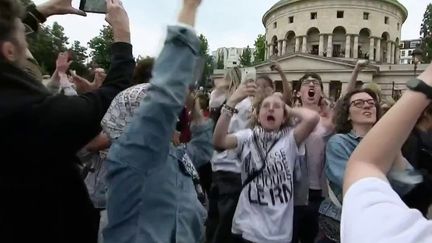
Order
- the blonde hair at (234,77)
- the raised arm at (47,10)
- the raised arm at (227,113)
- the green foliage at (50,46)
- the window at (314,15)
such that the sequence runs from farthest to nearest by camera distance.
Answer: the window at (314,15) < the green foliage at (50,46) < the blonde hair at (234,77) < the raised arm at (227,113) < the raised arm at (47,10)

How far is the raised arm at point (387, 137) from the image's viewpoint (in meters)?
1.23

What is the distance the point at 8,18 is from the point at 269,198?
2.82 m

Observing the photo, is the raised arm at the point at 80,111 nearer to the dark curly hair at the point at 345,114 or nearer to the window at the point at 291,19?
the dark curly hair at the point at 345,114

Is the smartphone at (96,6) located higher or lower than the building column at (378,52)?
lower

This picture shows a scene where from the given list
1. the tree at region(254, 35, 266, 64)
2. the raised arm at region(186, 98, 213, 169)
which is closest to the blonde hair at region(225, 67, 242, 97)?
the raised arm at region(186, 98, 213, 169)

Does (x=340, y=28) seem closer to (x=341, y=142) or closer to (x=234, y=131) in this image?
(x=234, y=131)

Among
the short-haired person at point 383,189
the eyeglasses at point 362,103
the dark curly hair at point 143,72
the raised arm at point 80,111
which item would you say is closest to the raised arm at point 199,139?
the dark curly hair at point 143,72

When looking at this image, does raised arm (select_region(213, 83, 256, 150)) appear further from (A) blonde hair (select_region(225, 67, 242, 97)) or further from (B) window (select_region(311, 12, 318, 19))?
(B) window (select_region(311, 12, 318, 19))

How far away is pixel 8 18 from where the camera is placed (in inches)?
68.9

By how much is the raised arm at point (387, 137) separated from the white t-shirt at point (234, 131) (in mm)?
4104

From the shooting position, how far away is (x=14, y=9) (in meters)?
1.77

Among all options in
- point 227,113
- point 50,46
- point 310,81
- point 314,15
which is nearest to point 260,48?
point 314,15

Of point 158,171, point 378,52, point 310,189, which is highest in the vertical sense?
point 378,52

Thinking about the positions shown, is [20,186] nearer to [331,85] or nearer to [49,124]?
[49,124]
